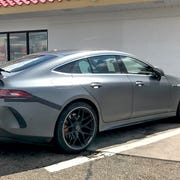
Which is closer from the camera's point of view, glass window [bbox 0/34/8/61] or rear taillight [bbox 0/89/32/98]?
rear taillight [bbox 0/89/32/98]

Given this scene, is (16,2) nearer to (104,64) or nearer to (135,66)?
(135,66)

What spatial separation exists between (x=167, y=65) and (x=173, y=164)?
6301mm

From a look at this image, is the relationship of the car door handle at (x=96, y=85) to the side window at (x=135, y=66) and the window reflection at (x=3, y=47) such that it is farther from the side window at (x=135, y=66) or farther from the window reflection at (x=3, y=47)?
the window reflection at (x=3, y=47)

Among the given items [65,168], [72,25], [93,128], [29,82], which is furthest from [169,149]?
[72,25]

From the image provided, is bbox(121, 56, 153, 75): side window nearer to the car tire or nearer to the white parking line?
the white parking line

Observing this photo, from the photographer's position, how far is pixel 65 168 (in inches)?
221

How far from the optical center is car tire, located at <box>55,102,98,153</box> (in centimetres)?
609

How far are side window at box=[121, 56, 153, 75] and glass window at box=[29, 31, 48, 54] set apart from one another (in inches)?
257

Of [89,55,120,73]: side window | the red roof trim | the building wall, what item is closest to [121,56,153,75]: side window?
[89,55,120,73]: side window

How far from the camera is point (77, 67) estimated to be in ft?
21.5

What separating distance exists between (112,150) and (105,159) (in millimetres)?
484

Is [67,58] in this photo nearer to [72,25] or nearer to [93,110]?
[93,110]

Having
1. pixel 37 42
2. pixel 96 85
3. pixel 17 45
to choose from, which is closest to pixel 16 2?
pixel 37 42

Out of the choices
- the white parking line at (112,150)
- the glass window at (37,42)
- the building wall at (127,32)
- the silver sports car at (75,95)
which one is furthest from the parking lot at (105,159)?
the glass window at (37,42)
